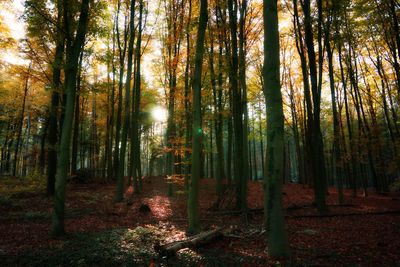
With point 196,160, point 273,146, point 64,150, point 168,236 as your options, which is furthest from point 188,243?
point 64,150

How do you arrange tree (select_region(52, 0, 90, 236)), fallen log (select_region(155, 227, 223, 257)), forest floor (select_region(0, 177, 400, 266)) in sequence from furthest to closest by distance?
tree (select_region(52, 0, 90, 236)), fallen log (select_region(155, 227, 223, 257)), forest floor (select_region(0, 177, 400, 266))

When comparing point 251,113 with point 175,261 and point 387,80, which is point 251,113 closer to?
point 387,80

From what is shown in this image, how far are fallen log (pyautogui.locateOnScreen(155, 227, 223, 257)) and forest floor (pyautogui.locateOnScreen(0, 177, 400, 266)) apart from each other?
141 millimetres

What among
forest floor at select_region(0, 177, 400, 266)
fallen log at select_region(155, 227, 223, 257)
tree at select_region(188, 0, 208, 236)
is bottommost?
forest floor at select_region(0, 177, 400, 266)

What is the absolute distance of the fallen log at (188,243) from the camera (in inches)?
222

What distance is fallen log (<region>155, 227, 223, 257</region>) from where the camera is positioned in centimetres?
565

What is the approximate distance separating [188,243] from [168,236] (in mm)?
1636

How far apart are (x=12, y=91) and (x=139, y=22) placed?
16146 mm

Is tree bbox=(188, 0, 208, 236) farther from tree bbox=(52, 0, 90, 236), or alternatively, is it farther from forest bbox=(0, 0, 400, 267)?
tree bbox=(52, 0, 90, 236)

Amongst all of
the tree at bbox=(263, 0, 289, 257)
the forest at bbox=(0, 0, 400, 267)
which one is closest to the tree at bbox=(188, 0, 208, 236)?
the forest at bbox=(0, 0, 400, 267)

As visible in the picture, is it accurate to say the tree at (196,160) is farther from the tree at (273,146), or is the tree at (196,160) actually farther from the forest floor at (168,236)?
the tree at (273,146)

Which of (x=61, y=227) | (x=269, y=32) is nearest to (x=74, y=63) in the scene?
(x=61, y=227)

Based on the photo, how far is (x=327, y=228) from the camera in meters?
8.48

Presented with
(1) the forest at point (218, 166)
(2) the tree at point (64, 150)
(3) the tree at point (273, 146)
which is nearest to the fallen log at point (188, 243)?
(1) the forest at point (218, 166)
